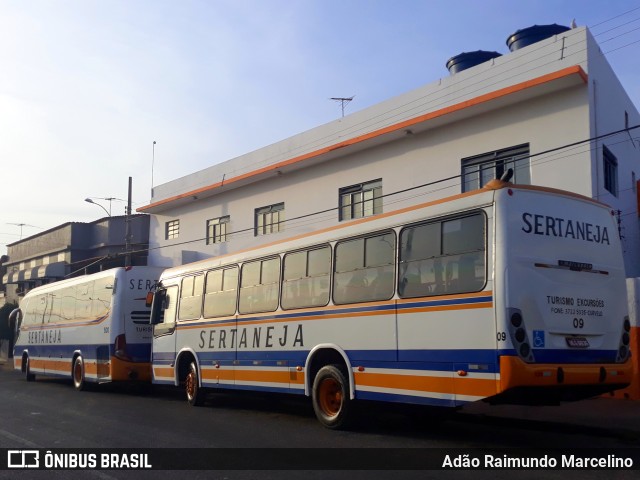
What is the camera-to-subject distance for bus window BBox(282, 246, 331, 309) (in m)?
11.6

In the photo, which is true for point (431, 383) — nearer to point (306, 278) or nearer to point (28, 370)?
point (306, 278)

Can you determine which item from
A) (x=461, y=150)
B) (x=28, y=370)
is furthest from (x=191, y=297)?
(x=28, y=370)

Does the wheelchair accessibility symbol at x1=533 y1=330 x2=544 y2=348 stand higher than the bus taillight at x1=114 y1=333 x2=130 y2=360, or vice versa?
the wheelchair accessibility symbol at x1=533 y1=330 x2=544 y2=348

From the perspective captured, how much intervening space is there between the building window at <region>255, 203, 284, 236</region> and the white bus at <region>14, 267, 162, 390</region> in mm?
7219

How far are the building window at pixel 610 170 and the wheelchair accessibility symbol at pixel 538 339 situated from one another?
10.7 metres

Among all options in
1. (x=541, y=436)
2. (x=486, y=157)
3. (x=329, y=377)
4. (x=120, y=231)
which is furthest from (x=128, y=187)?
(x=541, y=436)

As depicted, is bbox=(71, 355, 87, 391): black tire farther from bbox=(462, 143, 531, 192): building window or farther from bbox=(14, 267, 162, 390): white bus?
bbox=(462, 143, 531, 192): building window

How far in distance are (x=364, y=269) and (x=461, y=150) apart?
9.80m

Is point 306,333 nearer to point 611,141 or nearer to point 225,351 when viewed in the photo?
point 225,351

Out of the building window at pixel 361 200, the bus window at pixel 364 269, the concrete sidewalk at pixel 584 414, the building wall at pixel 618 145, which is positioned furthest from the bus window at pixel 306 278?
the building window at pixel 361 200

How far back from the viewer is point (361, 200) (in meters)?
22.7

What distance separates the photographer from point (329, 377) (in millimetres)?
11133

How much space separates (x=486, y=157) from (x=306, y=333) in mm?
9389

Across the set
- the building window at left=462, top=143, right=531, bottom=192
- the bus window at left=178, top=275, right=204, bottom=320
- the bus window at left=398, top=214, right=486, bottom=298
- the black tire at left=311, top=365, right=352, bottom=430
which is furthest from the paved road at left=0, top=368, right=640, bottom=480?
the building window at left=462, top=143, right=531, bottom=192
